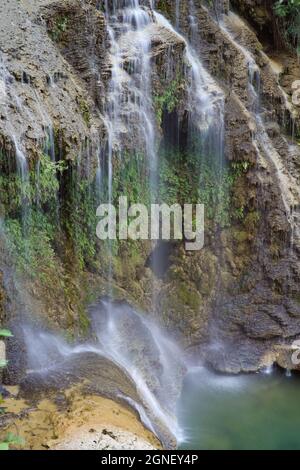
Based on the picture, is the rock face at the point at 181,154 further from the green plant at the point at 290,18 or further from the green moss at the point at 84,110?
the green plant at the point at 290,18

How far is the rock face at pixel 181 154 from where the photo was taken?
25.2 feet

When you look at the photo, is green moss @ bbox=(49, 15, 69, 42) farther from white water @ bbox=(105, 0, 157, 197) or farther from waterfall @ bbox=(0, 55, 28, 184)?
waterfall @ bbox=(0, 55, 28, 184)

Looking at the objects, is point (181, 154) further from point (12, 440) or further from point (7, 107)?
point (12, 440)

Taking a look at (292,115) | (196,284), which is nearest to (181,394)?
(196,284)

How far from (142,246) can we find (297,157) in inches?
153

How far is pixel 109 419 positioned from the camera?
559 centimetres

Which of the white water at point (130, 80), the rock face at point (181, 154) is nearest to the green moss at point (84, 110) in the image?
the rock face at point (181, 154)

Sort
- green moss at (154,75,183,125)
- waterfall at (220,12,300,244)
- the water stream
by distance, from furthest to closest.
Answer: waterfall at (220,12,300,244), green moss at (154,75,183,125), the water stream

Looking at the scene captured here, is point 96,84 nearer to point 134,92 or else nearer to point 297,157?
point 134,92

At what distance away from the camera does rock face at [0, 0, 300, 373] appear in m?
7.68

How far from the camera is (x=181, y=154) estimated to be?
10141 mm

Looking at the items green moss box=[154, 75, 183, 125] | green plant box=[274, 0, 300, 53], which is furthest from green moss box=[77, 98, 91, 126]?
green plant box=[274, 0, 300, 53]

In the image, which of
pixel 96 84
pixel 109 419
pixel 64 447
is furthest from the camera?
pixel 96 84

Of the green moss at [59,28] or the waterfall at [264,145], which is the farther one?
the waterfall at [264,145]
